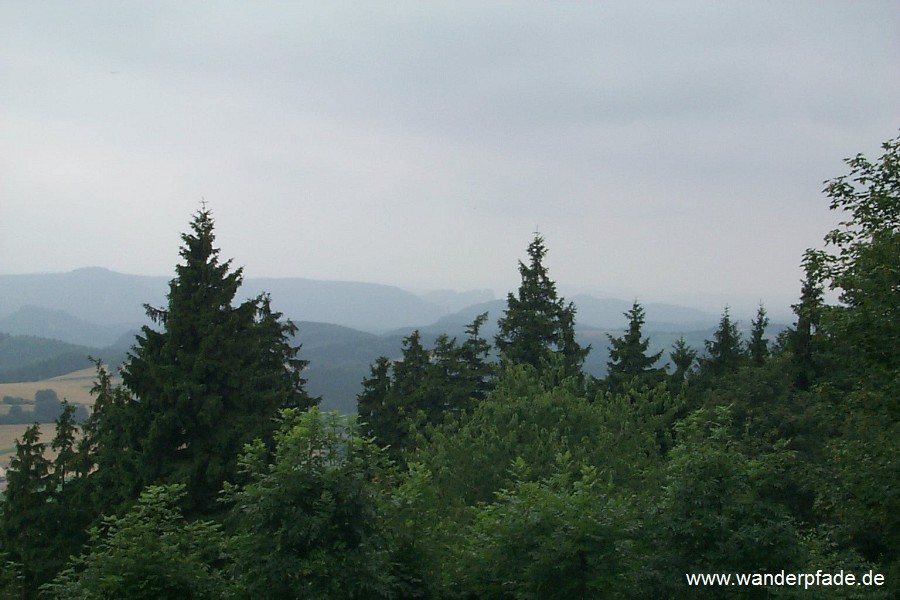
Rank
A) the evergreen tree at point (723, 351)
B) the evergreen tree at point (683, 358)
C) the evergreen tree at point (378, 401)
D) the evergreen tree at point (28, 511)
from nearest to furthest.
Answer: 1. the evergreen tree at point (28, 511)
2. the evergreen tree at point (378, 401)
3. the evergreen tree at point (683, 358)
4. the evergreen tree at point (723, 351)

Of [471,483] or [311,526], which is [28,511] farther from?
[311,526]

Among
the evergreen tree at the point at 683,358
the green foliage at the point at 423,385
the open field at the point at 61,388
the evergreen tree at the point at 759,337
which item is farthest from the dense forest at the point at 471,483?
the open field at the point at 61,388

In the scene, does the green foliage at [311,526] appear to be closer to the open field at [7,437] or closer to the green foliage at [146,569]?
the green foliage at [146,569]

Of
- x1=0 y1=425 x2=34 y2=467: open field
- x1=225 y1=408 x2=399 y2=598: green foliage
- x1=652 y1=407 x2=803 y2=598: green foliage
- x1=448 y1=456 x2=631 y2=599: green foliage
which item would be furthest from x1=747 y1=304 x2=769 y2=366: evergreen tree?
x1=0 y1=425 x2=34 y2=467: open field

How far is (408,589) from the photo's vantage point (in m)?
10.1

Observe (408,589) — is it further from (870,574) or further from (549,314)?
(549,314)

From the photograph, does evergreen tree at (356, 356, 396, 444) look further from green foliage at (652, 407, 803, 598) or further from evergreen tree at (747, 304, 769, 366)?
green foliage at (652, 407, 803, 598)

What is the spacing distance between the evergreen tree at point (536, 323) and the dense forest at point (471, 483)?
840 cm

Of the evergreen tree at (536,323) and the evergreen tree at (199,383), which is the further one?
the evergreen tree at (536,323)

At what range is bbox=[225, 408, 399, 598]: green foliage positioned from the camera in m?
8.88

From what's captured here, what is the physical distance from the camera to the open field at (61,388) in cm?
15212

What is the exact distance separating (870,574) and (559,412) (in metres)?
9.77

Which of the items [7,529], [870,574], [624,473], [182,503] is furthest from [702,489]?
[7,529]

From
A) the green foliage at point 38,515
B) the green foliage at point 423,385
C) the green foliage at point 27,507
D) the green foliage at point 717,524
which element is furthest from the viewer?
the green foliage at point 423,385
